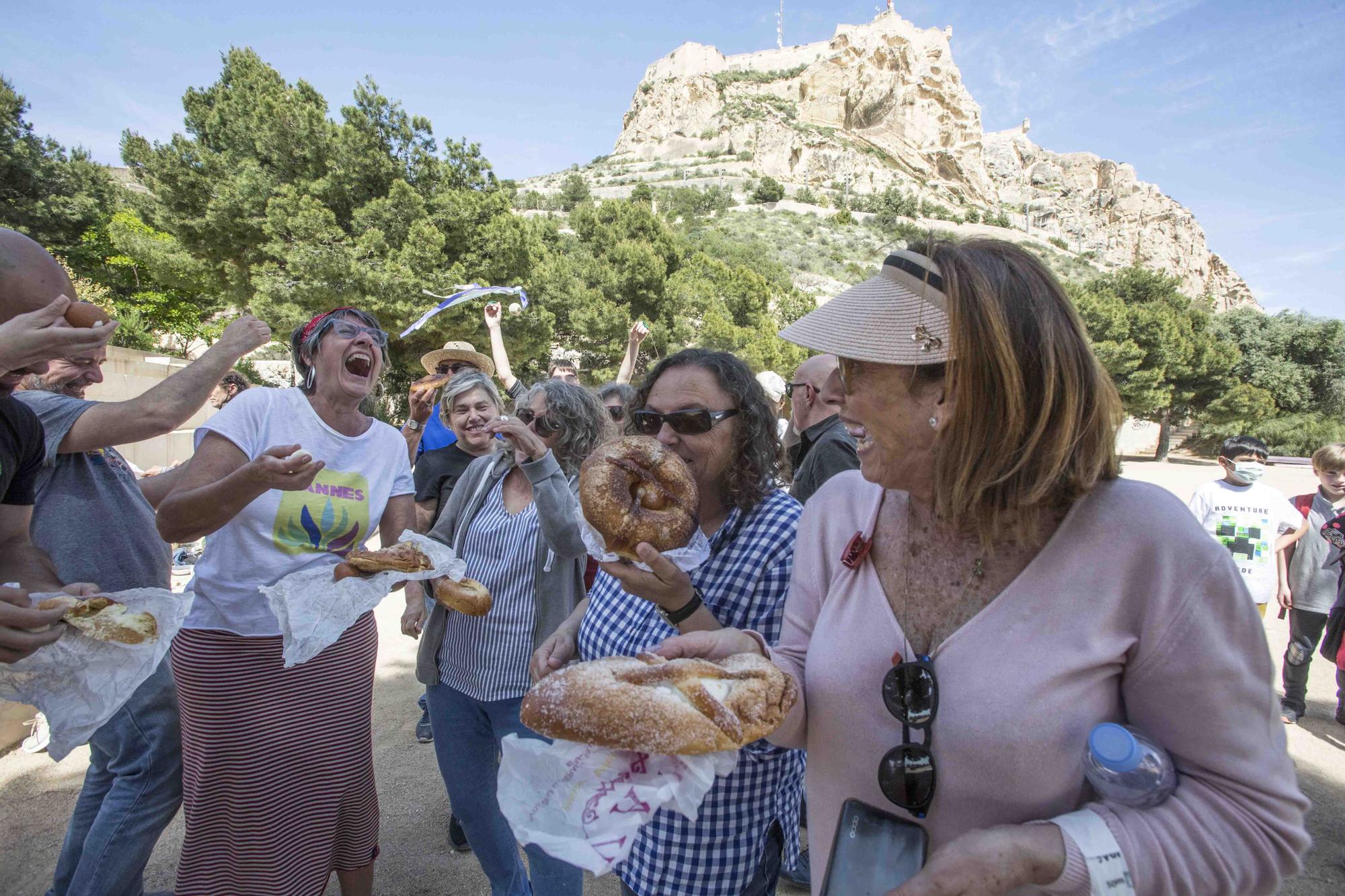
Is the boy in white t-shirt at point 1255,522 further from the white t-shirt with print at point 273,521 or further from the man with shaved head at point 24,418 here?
the man with shaved head at point 24,418

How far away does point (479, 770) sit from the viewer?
265cm

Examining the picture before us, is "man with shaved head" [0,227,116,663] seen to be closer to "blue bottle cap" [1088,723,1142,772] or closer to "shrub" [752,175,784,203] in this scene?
"blue bottle cap" [1088,723,1142,772]

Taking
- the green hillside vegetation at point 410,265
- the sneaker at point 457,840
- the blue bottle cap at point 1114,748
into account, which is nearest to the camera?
the blue bottle cap at point 1114,748

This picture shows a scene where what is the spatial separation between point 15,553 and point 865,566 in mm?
2556

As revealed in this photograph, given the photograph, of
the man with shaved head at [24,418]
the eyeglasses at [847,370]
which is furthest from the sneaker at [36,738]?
the eyeglasses at [847,370]

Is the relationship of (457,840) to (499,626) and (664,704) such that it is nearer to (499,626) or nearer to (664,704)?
(499,626)

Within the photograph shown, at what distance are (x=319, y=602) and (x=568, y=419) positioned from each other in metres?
1.30

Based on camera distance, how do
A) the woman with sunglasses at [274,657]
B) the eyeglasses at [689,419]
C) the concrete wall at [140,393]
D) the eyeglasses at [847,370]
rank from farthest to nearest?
the concrete wall at [140,393] < the woman with sunglasses at [274,657] < the eyeglasses at [689,419] < the eyeglasses at [847,370]

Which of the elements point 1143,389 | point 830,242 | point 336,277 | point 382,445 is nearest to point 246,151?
point 336,277

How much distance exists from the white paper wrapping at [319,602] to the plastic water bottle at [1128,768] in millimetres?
2050

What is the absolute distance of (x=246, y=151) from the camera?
2130 centimetres

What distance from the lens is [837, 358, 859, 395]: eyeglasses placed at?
1370 mm

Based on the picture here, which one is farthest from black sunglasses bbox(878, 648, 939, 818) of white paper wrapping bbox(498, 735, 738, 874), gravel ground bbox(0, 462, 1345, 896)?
gravel ground bbox(0, 462, 1345, 896)

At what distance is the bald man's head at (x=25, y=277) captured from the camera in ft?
5.58
